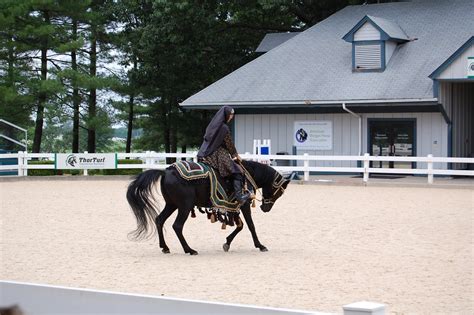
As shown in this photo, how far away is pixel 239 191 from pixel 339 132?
20.8 meters

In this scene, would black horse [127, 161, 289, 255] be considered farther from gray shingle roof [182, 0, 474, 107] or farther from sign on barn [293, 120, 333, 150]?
sign on barn [293, 120, 333, 150]

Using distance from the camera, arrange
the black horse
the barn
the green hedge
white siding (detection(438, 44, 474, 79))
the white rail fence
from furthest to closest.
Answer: the green hedge
the barn
white siding (detection(438, 44, 474, 79))
the white rail fence
the black horse

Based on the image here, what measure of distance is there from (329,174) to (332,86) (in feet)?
10.4

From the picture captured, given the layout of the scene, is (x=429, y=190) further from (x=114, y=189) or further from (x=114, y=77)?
(x=114, y=77)

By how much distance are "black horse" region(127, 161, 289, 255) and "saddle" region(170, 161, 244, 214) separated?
8 centimetres

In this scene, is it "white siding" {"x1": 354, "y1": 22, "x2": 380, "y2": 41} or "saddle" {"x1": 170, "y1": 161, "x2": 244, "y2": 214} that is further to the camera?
"white siding" {"x1": 354, "y1": 22, "x2": 380, "y2": 41}

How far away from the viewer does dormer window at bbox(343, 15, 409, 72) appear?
33188 millimetres

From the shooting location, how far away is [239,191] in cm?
1293

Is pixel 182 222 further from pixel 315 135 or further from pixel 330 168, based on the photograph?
pixel 315 135

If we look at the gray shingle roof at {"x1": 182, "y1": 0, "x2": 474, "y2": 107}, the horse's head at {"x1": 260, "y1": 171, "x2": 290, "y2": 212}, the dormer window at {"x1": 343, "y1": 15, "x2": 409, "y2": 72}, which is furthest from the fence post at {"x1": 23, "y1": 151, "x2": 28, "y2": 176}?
the horse's head at {"x1": 260, "y1": 171, "x2": 290, "y2": 212}

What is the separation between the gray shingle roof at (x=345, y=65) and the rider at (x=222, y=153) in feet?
59.7

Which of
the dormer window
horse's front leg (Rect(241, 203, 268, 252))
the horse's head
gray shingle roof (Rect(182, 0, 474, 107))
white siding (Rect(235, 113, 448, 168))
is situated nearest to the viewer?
horse's front leg (Rect(241, 203, 268, 252))

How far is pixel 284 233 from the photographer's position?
15.9 m

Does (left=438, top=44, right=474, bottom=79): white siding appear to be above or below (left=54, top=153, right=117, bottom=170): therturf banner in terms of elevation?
above
